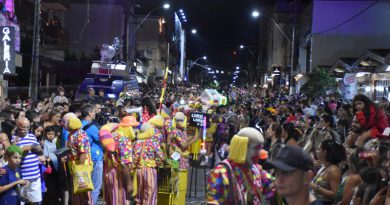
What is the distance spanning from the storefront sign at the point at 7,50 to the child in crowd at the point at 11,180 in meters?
11.6

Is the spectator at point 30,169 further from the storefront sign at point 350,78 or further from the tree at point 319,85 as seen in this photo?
the storefront sign at point 350,78

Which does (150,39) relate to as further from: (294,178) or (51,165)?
(294,178)

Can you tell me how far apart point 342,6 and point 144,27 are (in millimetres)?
27829

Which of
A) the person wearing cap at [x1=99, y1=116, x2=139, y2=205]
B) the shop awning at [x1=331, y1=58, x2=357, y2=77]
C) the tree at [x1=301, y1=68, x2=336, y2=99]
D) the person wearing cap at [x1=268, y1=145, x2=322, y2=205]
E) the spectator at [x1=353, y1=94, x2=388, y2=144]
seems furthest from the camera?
the shop awning at [x1=331, y1=58, x2=357, y2=77]

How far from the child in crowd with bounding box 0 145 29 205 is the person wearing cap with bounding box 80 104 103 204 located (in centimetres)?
165

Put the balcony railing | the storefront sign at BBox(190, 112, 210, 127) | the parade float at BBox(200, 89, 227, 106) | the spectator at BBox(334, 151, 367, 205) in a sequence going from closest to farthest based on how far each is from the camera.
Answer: the spectator at BBox(334, 151, 367, 205) < the storefront sign at BBox(190, 112, 210, 127) < the parade float at BBox(200, 89, 227, 106) < the balcony railing

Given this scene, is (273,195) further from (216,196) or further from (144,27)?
(144,27)

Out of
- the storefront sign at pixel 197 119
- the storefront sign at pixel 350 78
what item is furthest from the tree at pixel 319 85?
the storefront sign at pixel 197 119

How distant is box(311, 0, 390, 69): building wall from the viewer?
3275 centimetres

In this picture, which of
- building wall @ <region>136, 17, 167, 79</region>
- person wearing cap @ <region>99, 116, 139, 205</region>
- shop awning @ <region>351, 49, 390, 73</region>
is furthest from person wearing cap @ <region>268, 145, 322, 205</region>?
building wall @ <region>136, 17, 167, 79</region>

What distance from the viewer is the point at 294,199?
3.09 meters

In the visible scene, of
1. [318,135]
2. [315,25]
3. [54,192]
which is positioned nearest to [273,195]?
[318,135]

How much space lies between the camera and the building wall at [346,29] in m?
32.8

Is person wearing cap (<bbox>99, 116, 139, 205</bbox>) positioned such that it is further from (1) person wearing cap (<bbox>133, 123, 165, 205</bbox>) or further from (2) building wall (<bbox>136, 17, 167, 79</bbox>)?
(2) building wall (<bbox>136, 17, 167, 79</bbox>)
